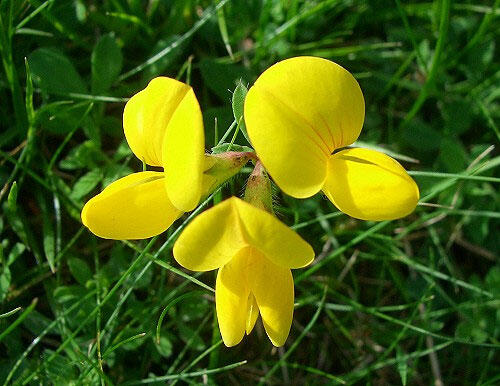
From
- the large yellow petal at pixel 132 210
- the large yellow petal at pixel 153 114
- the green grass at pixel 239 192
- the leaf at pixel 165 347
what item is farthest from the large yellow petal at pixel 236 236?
the leaf at pixel 165 347

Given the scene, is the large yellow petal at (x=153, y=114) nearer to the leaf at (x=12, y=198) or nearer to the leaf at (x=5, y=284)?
the leaf at (x=12, y=198)

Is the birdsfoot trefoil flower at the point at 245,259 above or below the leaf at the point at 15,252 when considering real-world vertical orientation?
above

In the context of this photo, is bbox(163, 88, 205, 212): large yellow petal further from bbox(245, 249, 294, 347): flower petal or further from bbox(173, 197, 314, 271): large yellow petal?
bbox(245, 249, 294, 347): flower petal

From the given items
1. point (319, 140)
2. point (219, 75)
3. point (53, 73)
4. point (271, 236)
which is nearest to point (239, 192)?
point (219, 75)

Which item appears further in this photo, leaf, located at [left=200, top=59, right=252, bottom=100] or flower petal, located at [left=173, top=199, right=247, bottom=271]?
leaf, located at [left=200, top=59, right=252, bottom=100]

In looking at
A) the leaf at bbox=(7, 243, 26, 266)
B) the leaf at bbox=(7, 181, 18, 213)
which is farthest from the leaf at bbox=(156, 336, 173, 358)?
the leaf at bbox=(7, 181, 18, 213)

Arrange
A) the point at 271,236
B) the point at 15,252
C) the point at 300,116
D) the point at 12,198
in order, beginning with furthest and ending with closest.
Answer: the point at 15,252 < the point at 12,198 < the point at 300,116 < the point at 271,236

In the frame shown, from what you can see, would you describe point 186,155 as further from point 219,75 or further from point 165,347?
point 219,75
